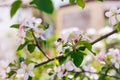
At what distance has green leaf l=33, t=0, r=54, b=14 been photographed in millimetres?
664

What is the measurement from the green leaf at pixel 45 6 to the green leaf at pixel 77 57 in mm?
454

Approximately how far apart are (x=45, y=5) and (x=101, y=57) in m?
0.81

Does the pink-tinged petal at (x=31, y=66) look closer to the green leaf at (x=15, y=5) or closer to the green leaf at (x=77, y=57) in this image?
the green leaf at (x=77, y=57)

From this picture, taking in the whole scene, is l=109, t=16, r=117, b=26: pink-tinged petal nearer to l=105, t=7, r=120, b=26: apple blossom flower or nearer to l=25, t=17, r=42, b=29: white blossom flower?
l=105, t=7, r=120, b=26: apple blossom flower

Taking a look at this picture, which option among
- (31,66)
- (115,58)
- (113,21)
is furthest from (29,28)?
(115,58)

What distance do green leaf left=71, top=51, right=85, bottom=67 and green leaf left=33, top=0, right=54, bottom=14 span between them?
17.9 inches

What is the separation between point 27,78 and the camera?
3.97 feet

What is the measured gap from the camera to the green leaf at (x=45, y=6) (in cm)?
66

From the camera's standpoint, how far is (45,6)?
0.68 m

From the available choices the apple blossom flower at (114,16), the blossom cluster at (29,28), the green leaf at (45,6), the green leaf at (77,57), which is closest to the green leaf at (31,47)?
the blossom cluster at (29,28)

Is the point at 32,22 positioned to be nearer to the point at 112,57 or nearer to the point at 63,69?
the point at 63,69

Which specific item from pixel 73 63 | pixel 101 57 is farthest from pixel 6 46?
pixel 73 63

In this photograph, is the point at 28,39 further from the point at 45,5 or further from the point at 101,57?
the point at 45,5

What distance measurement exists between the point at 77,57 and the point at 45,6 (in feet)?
1.61
